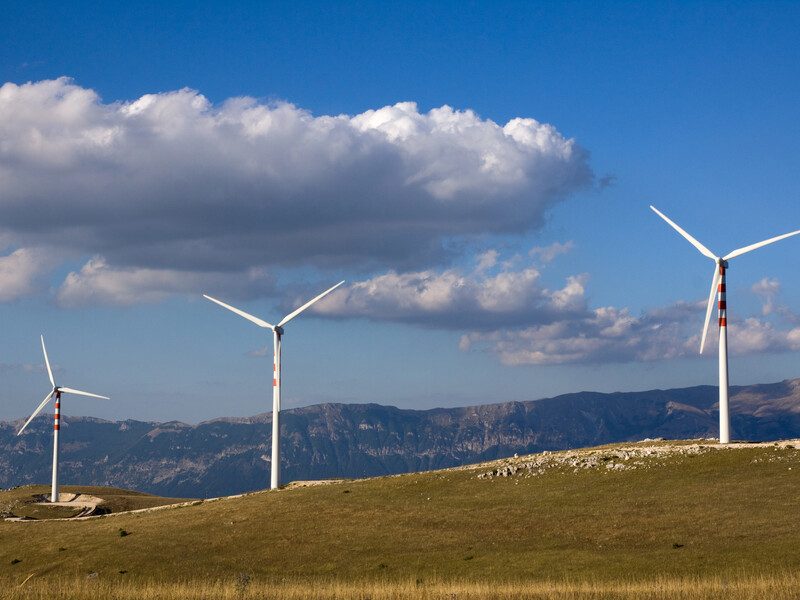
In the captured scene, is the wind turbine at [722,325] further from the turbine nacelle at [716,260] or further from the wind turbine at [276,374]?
the wind turbine at [276,374]

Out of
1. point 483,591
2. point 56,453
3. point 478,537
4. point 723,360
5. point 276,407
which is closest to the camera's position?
point 483,591

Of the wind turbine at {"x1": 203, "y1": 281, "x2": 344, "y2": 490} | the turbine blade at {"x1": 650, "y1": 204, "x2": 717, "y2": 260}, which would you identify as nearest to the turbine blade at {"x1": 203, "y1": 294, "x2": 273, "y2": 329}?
the wind turbine at {"x1": 203, "y1": 281, "x2": 344, "y2": 490}

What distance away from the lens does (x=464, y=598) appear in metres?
39.3

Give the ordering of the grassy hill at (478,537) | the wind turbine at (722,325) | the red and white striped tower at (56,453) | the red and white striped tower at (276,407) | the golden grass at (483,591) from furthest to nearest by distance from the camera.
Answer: the red and white striped tower at (56,453)
the red and white striped tower at (276,407)
the wind turbine at (722,325)
the grassy hill at (478,537)
the golden grass at (483,591)

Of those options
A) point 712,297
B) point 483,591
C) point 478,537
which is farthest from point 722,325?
point 483,591

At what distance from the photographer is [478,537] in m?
63.9

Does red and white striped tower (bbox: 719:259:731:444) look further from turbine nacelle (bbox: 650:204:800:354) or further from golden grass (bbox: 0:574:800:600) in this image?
golden grass (bbox: 0:574:800:600)

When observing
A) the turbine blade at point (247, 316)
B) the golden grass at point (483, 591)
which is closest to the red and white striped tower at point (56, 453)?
the turbine blade at point (247, 316)

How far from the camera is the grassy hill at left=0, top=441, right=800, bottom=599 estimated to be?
45.3 metres

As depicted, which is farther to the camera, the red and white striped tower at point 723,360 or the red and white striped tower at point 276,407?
the red and white striped tower at point 276,407

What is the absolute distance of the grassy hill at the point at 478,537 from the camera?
149 feet

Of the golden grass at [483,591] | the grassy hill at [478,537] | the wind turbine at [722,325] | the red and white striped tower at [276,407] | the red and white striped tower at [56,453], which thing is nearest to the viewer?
the golden grass at [483,591]

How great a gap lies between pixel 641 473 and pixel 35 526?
62885mm

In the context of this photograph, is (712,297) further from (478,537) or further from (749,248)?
(478,537)
